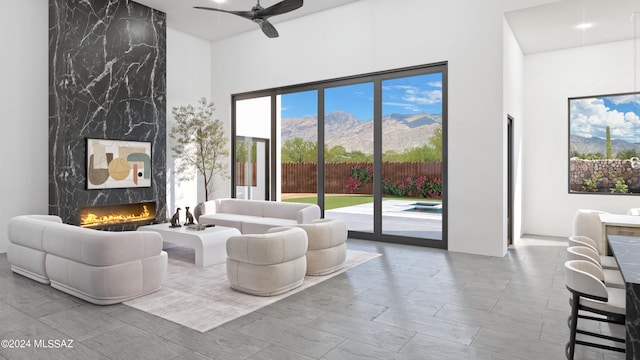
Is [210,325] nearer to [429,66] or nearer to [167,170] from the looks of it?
[429,66]

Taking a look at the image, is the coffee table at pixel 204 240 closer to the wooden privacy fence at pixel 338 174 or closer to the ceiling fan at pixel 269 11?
the wooden privacy fence at pixel 338 174

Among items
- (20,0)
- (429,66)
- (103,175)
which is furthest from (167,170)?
(429,66)

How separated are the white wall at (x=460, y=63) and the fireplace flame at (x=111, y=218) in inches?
172

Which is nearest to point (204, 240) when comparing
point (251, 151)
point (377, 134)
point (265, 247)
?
point (265, 247)

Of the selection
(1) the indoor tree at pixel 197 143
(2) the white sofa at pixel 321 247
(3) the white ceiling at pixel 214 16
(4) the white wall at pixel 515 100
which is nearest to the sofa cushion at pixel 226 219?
(1) the indoor tree at pixel 197 143

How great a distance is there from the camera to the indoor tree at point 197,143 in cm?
801

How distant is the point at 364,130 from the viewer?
7070 mm

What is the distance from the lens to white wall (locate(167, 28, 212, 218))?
27.0ft

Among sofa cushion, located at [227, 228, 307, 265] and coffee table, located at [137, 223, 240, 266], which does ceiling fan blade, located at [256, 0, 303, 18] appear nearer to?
sofa cushion, located at [227, 228, 307, 265]

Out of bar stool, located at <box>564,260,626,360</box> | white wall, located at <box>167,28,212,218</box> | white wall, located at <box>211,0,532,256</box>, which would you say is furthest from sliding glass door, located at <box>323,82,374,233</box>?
bar stool, located at <box>564,260,626,360</box>

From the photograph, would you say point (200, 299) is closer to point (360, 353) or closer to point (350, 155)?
point (360, 353)

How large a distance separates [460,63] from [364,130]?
1.96m

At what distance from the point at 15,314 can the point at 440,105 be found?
5.97 m

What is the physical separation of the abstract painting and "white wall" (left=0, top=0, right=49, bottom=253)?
66 cm
